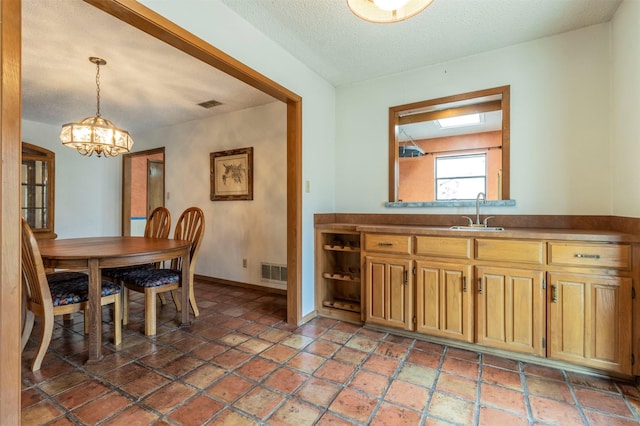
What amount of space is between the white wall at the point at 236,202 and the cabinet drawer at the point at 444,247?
5.84 feet

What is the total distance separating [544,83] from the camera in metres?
2.38

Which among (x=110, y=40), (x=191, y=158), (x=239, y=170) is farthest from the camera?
(x=191, y=158)

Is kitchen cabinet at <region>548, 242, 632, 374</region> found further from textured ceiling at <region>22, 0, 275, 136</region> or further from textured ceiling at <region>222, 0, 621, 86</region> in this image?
textured ceiling at <region>22, 0, 275, 136</region>

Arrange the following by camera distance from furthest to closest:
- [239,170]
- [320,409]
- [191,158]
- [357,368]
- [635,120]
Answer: [191,158], [239,170], [357,368], [635,120], [320,409]

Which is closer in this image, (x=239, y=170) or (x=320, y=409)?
(x=320, y=409)

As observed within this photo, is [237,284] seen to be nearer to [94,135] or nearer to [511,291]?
[94,135]

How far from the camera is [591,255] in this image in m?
1.82

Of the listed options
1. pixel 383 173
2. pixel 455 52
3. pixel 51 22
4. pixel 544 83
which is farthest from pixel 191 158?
pixel 544 83

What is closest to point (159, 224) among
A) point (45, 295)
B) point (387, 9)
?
point (45, 295)

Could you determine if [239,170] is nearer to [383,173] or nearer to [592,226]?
[383,173]

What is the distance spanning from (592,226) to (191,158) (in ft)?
15.0

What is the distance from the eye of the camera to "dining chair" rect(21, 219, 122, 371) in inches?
73.6

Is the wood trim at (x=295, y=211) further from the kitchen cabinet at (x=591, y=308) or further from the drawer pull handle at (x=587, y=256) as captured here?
the drawer pull handle at (x=587, y=256)

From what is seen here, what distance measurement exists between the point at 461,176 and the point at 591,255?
161 inches
